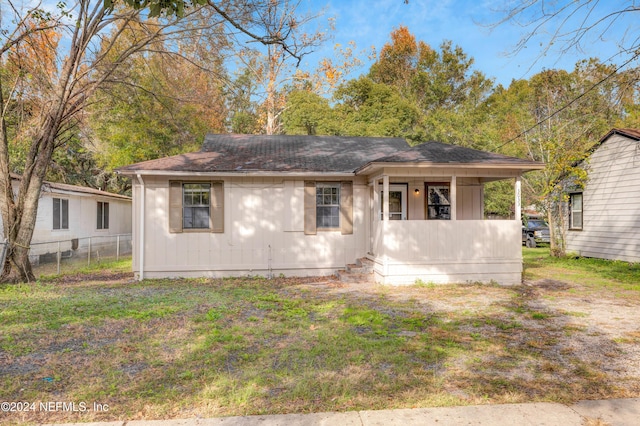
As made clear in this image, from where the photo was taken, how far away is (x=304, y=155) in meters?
11.7

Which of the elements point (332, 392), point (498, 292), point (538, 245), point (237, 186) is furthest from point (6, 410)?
point (538, 245)

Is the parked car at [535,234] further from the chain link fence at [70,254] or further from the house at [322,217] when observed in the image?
the chain link fence at [70,254]

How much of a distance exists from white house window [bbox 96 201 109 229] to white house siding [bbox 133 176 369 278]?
10077 millimetres

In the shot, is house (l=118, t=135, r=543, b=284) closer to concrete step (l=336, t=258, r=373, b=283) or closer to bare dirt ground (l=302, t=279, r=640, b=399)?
concrete step (l=336, t=258, r=373, b=283)

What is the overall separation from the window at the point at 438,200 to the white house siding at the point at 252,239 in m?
1.71

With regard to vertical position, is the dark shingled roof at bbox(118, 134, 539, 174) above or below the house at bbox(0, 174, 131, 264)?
above

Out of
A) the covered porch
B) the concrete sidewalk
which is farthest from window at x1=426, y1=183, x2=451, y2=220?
the concrete sidewalk

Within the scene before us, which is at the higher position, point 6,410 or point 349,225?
point 349,225

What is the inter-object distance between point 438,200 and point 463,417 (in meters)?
8.24

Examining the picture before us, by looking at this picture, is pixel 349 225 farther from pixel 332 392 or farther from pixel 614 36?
pixel 332 392

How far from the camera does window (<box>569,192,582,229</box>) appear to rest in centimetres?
1467

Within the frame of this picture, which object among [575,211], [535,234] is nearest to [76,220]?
[575,211]

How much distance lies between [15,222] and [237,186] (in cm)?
508

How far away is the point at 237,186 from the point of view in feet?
33.6
